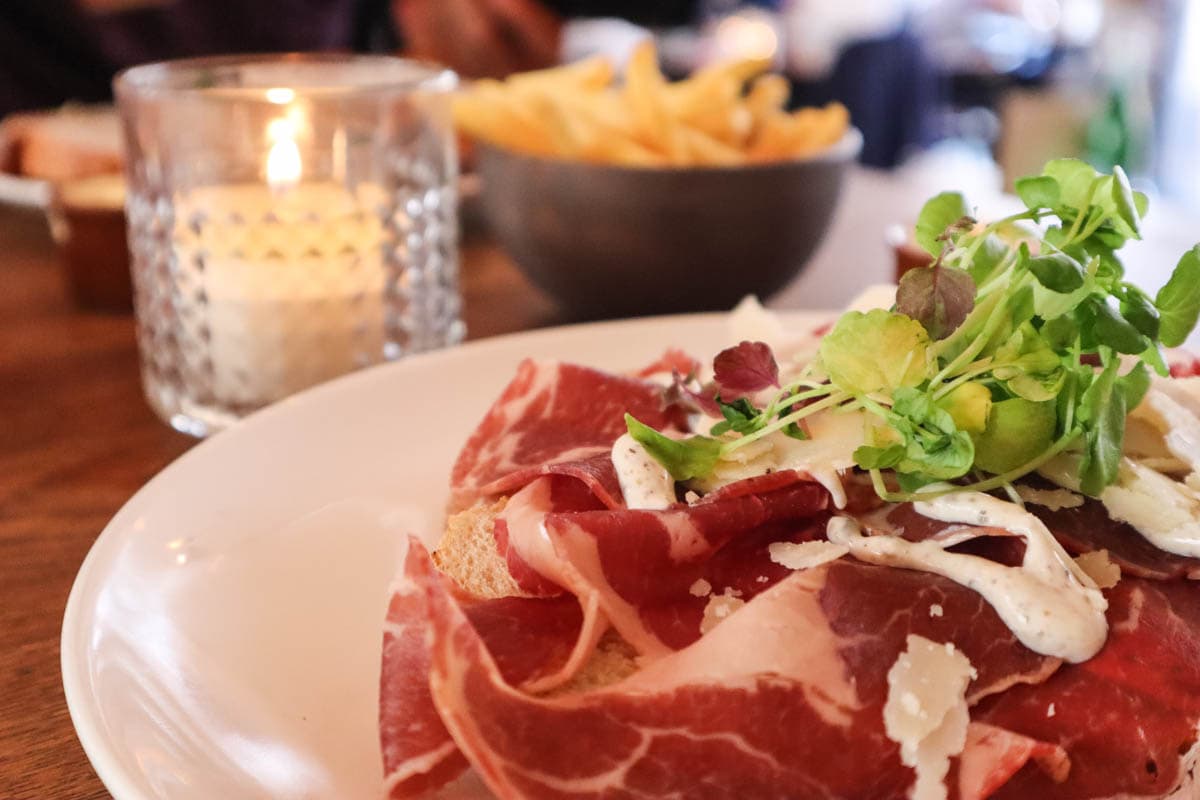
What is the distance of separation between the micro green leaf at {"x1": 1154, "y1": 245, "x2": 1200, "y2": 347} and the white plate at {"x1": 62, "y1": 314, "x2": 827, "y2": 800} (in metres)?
0.81

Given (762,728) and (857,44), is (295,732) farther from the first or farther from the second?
(857,44)

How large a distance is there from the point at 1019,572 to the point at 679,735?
317mm

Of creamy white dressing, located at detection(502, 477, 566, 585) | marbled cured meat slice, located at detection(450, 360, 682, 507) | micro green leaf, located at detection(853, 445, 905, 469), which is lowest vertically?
marbled cured meat slice, located at detection(450, 360, 682, 507)

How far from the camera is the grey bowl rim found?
1.83m

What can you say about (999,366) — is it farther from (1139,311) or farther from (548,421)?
(548,421)

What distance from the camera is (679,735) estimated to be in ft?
2.62

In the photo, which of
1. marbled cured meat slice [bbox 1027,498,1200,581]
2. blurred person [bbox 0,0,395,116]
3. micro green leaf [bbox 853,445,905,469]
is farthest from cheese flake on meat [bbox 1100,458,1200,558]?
blurred person [bbox 0,0,395,116]

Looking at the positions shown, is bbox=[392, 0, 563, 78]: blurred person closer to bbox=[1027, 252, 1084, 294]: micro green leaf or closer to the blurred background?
the blurred background

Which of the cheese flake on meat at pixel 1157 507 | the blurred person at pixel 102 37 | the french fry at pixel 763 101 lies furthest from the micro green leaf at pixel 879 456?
the blurred person at pixel 102 37

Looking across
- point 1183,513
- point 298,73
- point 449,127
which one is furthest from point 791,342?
point 298,73

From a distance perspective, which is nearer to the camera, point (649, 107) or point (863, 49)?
point (649, 107)

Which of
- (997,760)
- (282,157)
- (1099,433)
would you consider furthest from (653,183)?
(997,760)

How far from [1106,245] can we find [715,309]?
40.3 inches

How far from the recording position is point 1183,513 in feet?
3.21
